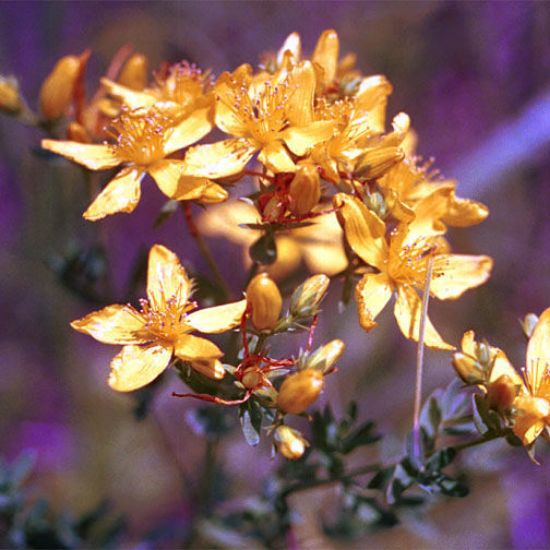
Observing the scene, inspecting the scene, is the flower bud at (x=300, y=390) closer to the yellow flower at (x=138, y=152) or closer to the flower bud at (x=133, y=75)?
the yellow flower at (x=138, y=152)

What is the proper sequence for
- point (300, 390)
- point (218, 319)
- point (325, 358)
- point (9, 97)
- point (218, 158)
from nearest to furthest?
point (300, 390) < point (325, 358) < point (218, 319) < point (218, 158) < point (9, 97)

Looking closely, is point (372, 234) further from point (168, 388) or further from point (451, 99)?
point (451, 99)

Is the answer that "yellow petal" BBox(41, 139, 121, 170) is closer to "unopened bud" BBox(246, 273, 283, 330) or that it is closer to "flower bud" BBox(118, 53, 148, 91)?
"flower bud" BBox(118, 53, 148, 91)

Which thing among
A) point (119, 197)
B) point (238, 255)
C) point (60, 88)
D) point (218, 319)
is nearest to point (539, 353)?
point (218, 319)

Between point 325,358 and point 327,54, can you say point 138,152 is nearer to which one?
point 327,54

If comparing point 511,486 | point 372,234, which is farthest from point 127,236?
point 372,234

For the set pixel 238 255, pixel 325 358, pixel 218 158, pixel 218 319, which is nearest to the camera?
pixel 325 358

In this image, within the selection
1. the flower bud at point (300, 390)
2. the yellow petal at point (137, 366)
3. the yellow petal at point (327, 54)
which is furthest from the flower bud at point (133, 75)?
the flower bud at point (300, 390)
